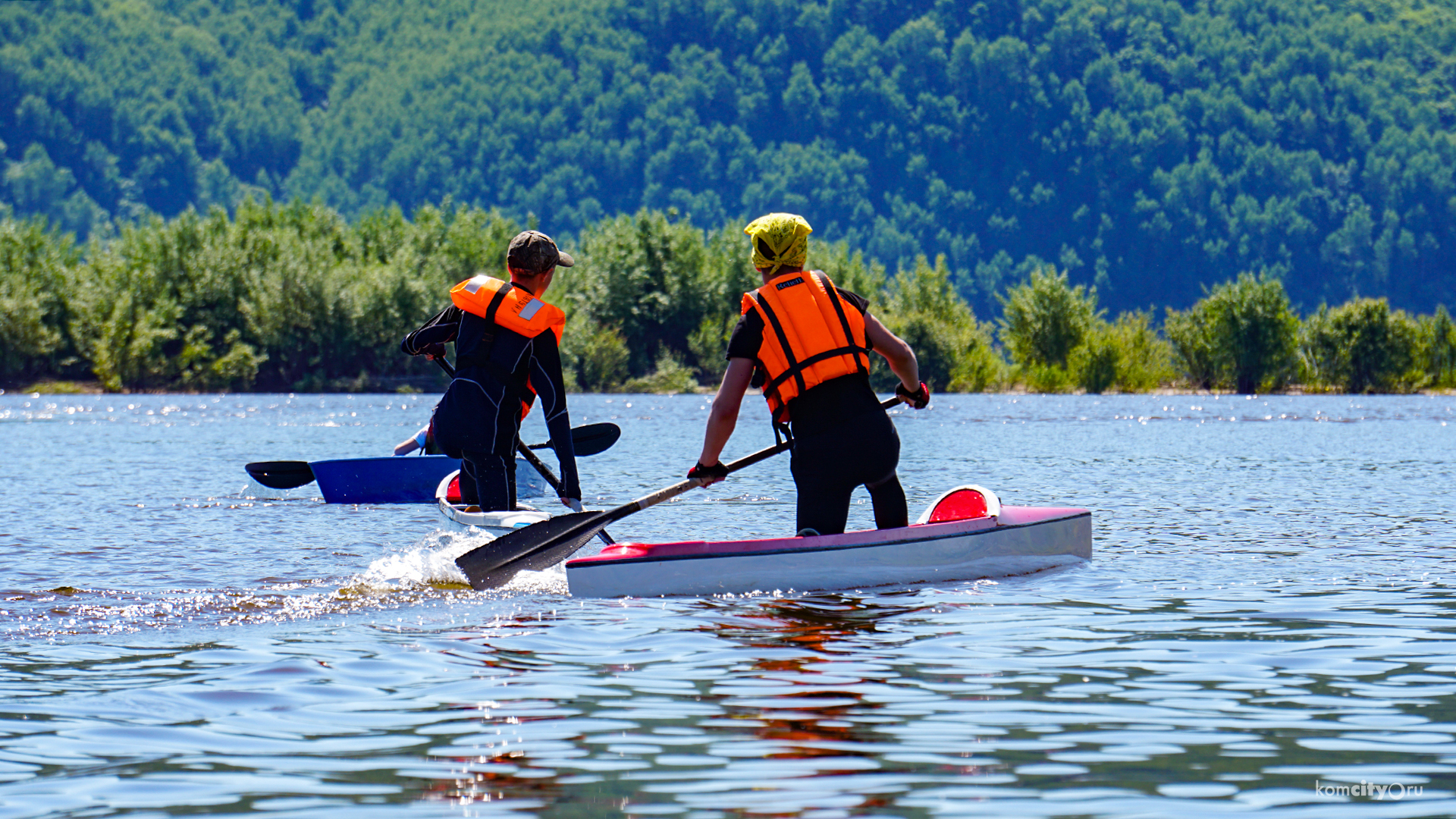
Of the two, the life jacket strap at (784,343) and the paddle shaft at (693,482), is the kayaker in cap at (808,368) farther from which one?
the paddle shaft at (693,482)

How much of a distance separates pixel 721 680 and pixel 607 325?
72.1 metres

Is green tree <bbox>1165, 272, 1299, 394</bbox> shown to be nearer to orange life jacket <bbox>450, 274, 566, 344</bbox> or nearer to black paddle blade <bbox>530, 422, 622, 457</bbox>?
black paddle blade <bbox>530, 422, 622, 457</bbox>

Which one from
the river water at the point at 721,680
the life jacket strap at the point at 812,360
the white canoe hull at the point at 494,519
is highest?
the life jacket strap at the point at 812,360

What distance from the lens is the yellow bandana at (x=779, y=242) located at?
Answer: 339 inches

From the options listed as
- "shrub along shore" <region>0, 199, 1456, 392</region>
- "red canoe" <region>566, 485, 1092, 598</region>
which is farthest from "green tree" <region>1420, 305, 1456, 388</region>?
"red canoe" <region>566, 485, 1092, 598</region>

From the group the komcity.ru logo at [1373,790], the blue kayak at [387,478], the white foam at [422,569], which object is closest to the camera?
the komcity.ru logo at [1373,790]

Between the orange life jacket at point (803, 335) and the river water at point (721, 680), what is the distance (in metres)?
1.32

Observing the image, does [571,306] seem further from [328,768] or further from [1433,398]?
[328,768]

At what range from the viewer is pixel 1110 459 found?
25047 mm

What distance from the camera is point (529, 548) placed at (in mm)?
9828

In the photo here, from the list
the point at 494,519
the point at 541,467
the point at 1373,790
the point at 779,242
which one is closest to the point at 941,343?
the point at 541,467

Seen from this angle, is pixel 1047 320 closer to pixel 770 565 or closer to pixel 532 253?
pixel 532 253

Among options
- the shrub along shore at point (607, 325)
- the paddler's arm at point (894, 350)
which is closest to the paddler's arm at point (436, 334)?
the paddler's arm at point (894, 350)

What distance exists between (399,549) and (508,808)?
8.06m
